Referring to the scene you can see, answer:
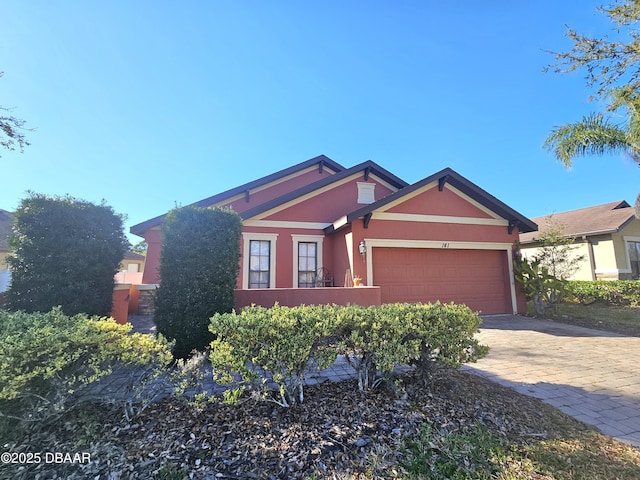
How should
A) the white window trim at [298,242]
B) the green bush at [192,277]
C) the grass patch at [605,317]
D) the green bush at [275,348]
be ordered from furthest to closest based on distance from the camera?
the white window trim at [298,242]
the grass patch at [605,317]
the green bush at [192,277]
the green bush at [275,348]

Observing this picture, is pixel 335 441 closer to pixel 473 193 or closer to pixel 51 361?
pixel 51 361

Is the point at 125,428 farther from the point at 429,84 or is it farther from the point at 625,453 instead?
the point at 429,84

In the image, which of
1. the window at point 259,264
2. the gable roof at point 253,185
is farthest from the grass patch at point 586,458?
the gable roof at point 253,185

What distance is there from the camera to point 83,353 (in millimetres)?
2924

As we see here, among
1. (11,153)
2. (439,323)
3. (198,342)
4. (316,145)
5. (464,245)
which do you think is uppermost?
(316,145)

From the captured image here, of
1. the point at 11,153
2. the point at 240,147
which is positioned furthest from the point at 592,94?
the point at 11,153

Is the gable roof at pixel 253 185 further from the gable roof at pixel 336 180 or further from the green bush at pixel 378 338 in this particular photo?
the green bush at pixel 378 338

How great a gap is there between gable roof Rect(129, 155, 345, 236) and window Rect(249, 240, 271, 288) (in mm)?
2929

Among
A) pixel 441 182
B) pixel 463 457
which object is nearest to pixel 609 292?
pixel 441 182

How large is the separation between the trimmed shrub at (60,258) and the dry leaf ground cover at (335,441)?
2.62 m

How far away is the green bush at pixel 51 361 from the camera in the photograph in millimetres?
2496

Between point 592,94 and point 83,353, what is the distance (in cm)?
1274

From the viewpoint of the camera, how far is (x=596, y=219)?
649 inches

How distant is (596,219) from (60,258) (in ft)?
76.2
